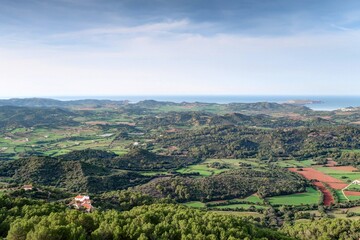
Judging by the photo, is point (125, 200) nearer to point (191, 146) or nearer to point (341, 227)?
point (341, 227)

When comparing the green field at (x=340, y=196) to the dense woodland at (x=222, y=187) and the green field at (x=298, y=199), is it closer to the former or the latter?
the green field at (x=298, y=199)

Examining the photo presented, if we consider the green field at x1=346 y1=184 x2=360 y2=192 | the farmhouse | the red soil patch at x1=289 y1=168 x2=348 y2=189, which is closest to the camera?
the farmhouse

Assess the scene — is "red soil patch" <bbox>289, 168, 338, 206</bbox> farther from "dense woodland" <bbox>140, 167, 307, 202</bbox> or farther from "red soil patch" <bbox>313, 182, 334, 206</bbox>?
"dense woodland" <bbox>140, 167, 307, 202</bbox>

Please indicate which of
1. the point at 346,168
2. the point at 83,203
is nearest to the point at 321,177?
the point at 346,168

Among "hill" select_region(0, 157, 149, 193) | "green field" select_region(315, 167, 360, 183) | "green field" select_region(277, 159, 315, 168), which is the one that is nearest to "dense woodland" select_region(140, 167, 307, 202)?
"hill" select_region(0, 157, 149, 193)

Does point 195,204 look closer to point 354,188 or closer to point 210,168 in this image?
point 210,168

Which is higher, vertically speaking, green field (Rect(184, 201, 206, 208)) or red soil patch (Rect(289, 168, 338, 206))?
red soil patch (Rect(289, 168, 338, 206))
